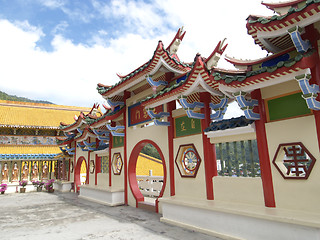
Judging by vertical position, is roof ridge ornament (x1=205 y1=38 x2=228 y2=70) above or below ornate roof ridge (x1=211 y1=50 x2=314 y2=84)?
above

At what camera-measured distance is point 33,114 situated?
1036 inches

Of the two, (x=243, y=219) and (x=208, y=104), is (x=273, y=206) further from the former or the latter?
(x=208, y=104)

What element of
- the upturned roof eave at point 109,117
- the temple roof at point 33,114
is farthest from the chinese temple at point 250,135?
the temple roof at point 33,114

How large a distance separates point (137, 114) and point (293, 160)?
21.4ft

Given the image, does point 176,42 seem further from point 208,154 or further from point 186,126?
point 208,154

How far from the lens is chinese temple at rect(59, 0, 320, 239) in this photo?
14.1ft

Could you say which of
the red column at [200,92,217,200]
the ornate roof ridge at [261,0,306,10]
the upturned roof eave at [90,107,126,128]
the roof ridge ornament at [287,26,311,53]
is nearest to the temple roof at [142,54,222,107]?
the red column at [200,92,217,200]

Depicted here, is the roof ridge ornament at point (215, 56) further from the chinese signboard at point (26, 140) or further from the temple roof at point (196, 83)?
the chinese signboard at point (26, 140)

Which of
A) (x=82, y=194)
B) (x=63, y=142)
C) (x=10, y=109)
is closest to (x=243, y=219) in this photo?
(x=82, y=194)

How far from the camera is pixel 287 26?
169 inches

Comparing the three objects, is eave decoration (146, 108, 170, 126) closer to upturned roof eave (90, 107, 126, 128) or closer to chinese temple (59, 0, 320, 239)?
chinese temple (59, 0, 320, 239)

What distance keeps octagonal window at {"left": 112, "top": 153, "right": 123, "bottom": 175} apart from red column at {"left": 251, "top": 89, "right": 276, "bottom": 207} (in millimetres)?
7258

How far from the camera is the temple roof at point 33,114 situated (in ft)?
77.0

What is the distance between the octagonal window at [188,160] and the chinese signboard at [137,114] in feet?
8.03
